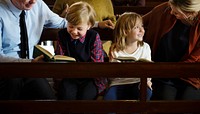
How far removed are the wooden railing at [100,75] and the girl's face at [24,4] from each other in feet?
2.48

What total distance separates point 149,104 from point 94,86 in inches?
24.0

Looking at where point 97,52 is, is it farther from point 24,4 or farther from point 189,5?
point 189,5

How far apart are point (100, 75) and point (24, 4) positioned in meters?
0.94

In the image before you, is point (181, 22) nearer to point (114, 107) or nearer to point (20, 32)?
point (114, 107)

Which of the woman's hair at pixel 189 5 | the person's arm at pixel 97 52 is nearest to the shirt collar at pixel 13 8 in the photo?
the person's arm at pixel 97 52

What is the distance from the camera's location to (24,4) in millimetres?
2891

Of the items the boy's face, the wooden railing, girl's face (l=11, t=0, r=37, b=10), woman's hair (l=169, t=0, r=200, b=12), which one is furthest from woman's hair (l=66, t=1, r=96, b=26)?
the wooden railing

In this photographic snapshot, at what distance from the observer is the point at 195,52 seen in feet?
9.50

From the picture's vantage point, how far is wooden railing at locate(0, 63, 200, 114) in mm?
2260

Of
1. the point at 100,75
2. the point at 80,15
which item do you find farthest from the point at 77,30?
the point at 100,75

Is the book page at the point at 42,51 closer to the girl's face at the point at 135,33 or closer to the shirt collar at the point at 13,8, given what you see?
the shirt collar at the point at 13,8

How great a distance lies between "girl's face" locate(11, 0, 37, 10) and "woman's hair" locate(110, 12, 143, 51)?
25.0 inches

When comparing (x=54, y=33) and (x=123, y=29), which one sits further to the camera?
(x=54, y=33)

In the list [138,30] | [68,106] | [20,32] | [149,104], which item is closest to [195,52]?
[138,30]
